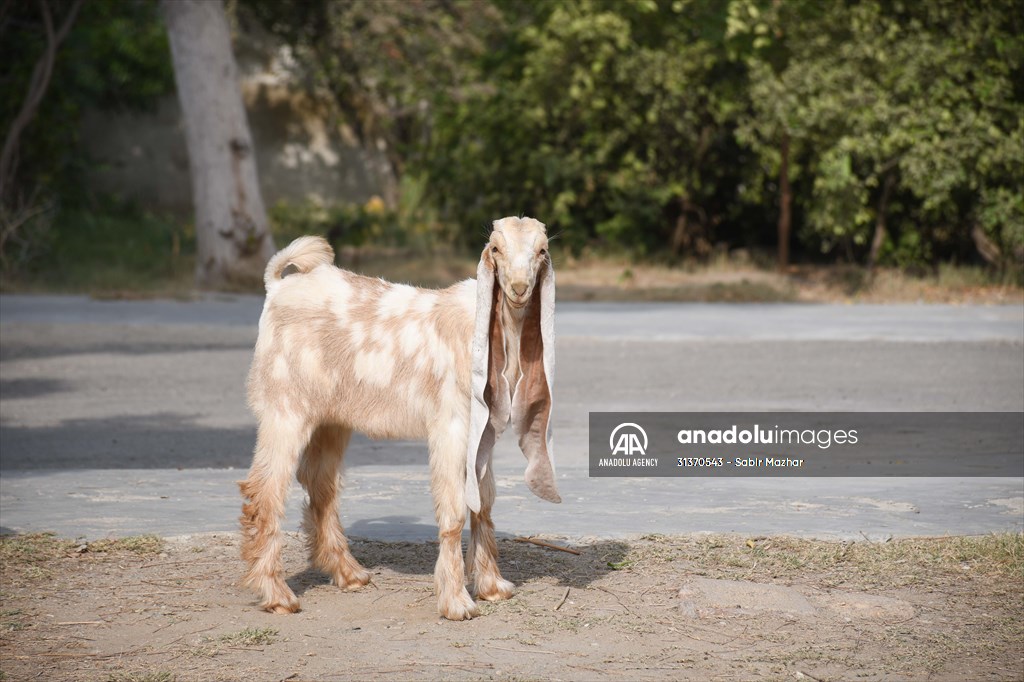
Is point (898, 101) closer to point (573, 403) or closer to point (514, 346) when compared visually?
point (573, 403)

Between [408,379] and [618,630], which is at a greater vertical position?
[408,379]

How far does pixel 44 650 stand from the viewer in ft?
16.2

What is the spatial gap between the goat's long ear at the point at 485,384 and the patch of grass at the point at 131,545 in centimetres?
192

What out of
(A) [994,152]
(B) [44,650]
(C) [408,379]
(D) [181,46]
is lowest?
(B) [44,650]

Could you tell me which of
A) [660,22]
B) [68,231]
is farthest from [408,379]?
[68,231]

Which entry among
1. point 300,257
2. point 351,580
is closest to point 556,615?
point 351,580

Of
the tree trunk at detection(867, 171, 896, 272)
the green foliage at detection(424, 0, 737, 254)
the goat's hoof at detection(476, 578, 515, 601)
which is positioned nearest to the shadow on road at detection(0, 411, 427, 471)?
the goat's hoof at detection(476, 578, 515, 601)

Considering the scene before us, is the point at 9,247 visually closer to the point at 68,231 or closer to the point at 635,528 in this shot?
the point at 68,231

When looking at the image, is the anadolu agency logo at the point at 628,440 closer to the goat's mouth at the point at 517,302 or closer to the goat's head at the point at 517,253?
the goat's mouth at the point at 517,302

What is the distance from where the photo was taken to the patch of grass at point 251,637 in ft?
16.4

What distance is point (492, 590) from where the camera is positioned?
214 inches

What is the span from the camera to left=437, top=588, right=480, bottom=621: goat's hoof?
5203 mm

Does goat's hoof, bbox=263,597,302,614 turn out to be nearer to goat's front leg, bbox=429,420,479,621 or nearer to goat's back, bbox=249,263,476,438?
goat's front leg, bbox=429,420,479,621

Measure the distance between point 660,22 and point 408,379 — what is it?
17539mm
